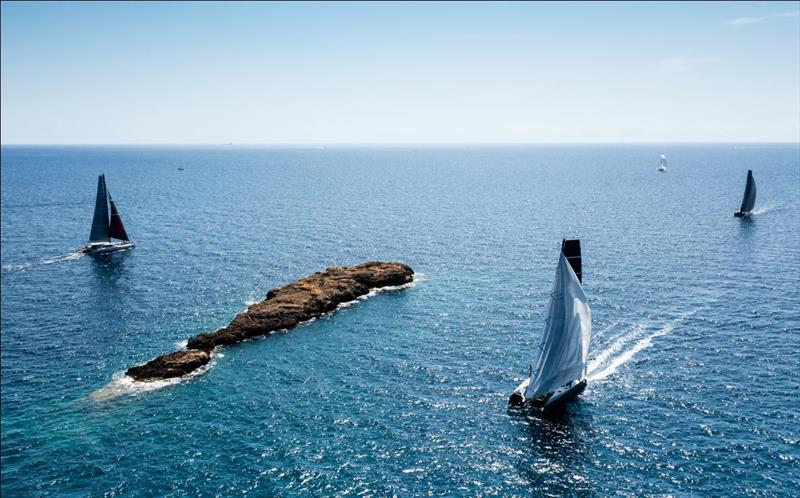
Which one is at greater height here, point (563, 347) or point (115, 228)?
point (115, 228)

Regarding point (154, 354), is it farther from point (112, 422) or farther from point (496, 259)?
point (496, 259)

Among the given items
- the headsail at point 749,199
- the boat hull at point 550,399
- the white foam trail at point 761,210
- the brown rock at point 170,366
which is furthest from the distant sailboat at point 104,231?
the white foam trail at point 761,210

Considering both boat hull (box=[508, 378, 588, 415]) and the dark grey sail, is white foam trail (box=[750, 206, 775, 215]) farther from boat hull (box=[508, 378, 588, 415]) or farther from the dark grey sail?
the dark grey sail

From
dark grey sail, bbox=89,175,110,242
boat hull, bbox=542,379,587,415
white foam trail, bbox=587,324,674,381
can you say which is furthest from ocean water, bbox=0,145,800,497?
dark grey sail, bbox=89,175,110,242

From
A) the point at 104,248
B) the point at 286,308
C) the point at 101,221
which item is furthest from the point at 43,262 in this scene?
the point at 286,308

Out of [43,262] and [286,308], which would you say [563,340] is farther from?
[43,262]
